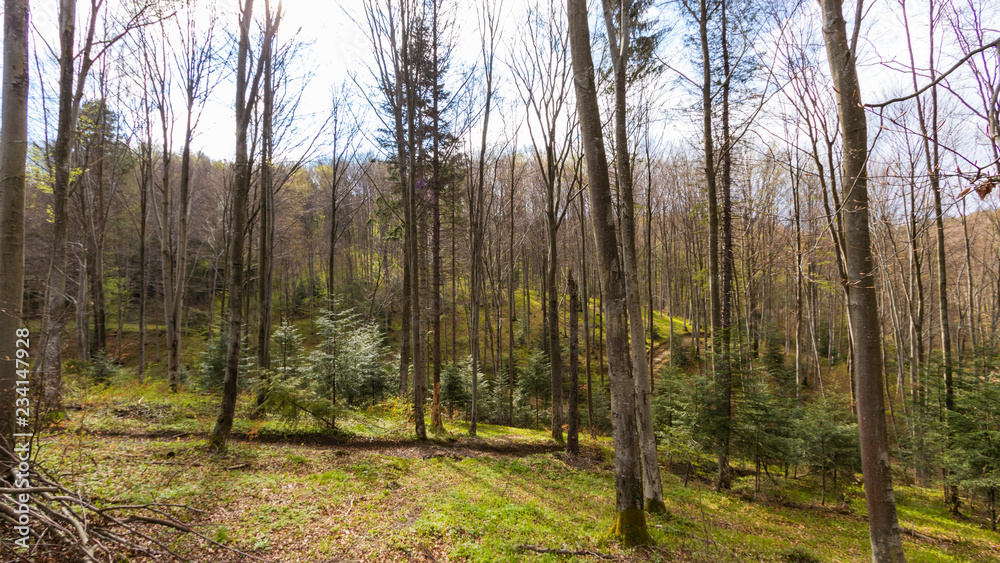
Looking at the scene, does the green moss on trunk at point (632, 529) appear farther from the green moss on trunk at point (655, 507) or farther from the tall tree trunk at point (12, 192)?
the tall tree trunk at point (12, 192)

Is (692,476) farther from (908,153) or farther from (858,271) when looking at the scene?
(908,153)

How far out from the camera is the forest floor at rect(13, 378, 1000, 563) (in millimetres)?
4402

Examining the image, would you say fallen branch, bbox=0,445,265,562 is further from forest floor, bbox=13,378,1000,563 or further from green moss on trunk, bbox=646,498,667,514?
green moss on trunk, bbox=646,498,667,514

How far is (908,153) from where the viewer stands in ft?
42.5

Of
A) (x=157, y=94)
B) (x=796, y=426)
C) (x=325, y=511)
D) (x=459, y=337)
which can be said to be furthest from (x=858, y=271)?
(x=459, y=337)

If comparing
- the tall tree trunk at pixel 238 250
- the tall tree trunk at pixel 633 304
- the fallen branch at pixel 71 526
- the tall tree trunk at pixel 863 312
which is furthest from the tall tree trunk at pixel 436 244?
the tall tree trunk at pixel 863 312

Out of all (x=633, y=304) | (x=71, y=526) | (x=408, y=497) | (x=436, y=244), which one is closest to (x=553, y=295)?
(x=436, y=244)

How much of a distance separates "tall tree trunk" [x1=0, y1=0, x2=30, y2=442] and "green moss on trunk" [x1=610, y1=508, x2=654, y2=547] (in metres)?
6.51

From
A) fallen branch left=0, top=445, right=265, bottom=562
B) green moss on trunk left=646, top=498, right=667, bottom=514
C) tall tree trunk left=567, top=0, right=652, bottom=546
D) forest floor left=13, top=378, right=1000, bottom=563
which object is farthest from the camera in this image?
green moss on trunk left=646, top=498, right=667, bottom=514

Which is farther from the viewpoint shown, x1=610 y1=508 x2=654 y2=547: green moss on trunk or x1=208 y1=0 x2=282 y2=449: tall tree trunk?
x1=208 y1=0 x2=282 y2=449: tall tree trunk

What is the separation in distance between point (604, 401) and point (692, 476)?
6.50 meters

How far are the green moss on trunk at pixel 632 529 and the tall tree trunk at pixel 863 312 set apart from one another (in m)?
2.27

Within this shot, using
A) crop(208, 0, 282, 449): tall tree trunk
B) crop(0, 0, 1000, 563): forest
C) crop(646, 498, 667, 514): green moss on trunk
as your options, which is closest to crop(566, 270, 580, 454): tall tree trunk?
crop(0, 0, 1000, 563): forest

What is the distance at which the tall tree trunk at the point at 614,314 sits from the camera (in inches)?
179
